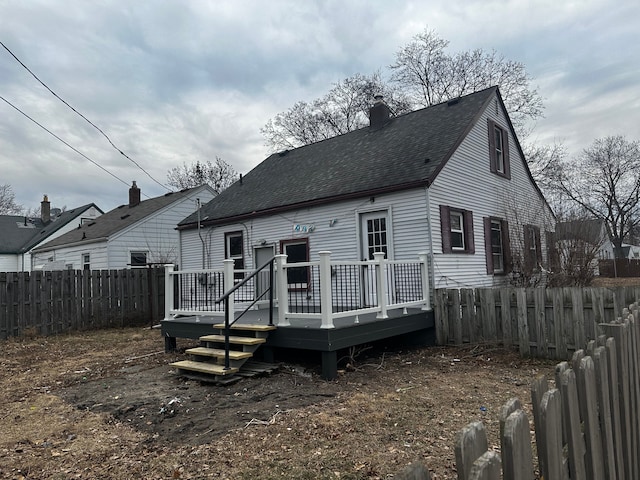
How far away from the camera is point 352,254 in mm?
10570

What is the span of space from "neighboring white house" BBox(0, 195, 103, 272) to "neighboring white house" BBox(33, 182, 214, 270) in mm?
4321

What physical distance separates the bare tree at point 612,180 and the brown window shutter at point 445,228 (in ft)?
114

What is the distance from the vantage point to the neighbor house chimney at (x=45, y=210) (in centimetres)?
3262

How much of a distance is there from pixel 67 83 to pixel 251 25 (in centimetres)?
503

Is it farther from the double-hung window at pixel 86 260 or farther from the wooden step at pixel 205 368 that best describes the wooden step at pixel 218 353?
the double-hung window at pixel 86 260

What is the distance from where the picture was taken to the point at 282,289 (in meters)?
6.88

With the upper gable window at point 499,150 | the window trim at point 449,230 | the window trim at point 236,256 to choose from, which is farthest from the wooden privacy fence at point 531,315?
the window trim at point 236,256

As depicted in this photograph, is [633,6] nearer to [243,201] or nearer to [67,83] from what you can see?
[243,201]

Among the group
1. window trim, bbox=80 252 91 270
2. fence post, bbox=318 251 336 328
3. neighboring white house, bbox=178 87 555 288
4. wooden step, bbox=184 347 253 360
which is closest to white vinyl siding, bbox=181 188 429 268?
neighboring white house, bbox=178 87 555 288

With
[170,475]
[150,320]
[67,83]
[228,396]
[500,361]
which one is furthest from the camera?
[150,320]

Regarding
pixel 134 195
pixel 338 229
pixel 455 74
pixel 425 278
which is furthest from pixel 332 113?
pixel 425 278

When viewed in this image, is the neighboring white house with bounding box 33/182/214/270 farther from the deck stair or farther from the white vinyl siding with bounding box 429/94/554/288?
the deck stair

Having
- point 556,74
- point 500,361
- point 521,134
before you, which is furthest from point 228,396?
point 521,134

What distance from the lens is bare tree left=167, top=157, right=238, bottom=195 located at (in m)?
35.4
